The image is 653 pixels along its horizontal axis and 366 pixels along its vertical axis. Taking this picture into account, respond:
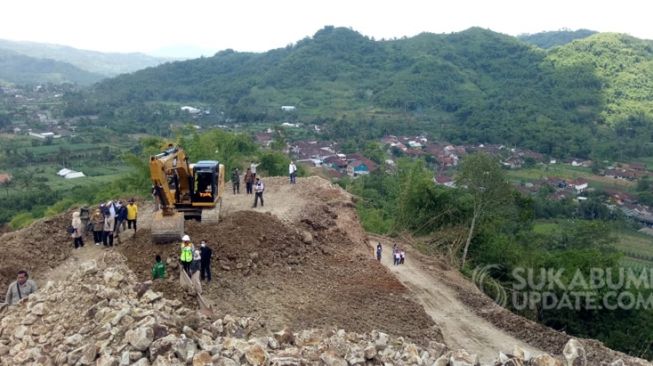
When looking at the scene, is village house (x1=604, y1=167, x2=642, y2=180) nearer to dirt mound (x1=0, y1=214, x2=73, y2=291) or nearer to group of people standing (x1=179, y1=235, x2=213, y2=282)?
group of people standing (x1=179, y1=235, x2=213, y2=282)

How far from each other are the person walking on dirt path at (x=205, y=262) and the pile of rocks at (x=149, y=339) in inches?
74.4

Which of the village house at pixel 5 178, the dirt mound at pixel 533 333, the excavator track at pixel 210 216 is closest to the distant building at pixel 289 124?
the village house at pixel 5 178

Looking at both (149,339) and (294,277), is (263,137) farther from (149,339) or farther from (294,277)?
(149,339)

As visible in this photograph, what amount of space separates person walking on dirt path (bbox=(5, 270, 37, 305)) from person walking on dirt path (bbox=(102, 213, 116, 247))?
3269 millimetres

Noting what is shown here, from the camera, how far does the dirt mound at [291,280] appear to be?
11469mm

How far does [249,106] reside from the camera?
113625 mm

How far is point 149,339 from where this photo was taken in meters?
7.11

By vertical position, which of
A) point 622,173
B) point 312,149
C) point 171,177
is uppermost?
point 171,177

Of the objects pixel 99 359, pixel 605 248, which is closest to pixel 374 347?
pixel 99 359

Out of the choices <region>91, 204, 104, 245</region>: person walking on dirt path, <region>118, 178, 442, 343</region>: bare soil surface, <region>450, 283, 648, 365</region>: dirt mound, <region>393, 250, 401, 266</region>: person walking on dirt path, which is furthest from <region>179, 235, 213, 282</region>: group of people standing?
<region>393, 250, 401, 266</region>: person walking on dirt path

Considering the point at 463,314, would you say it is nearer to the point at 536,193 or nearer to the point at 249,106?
the point at 536,193

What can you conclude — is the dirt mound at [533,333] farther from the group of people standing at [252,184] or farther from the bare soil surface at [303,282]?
the group of people standing at [252,184]

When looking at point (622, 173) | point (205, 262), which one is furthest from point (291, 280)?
point (622, 173)

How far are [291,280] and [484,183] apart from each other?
11606 millimetres
